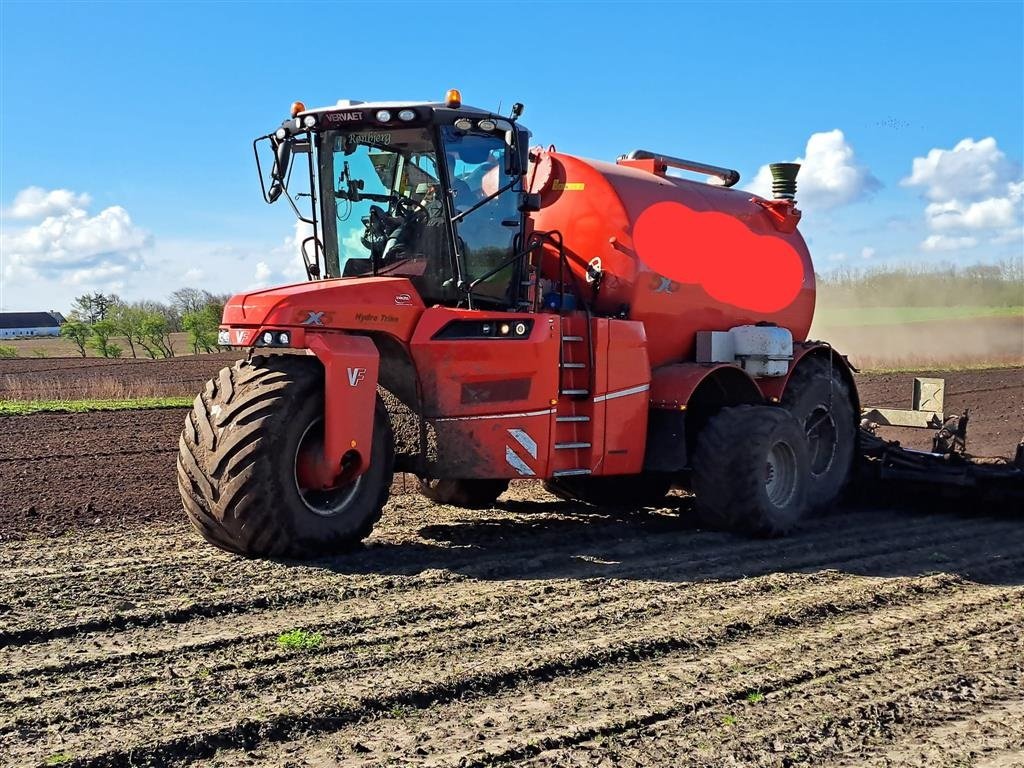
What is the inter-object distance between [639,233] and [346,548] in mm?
3629

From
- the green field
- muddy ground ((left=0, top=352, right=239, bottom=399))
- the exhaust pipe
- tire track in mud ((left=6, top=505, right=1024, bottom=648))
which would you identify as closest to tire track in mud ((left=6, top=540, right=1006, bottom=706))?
tire track in mud ((left=6, top=505, right=1024, bottom=648))

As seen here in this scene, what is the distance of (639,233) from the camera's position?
28.3 feet

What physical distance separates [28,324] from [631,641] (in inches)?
4453

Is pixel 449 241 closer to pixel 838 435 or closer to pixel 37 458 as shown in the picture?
pixel 838 435

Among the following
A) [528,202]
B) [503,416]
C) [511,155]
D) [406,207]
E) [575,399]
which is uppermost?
[511,155]

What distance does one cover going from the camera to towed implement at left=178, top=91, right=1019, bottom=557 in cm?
644

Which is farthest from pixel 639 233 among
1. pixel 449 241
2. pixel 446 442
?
pixel 446 442

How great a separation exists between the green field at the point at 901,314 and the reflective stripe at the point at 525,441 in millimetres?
31583

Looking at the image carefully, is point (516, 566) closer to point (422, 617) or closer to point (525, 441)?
point (525, 441)

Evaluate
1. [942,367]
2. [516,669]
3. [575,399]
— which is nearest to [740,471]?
[575,399]

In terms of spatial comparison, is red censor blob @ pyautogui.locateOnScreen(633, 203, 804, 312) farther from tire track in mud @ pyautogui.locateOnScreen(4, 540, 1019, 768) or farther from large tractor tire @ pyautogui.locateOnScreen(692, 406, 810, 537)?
tire track in mud @ pyautogui.locateOnScreen(4, 540, 1019, 768)

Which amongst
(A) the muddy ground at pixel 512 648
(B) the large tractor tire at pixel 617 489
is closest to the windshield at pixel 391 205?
(A) the muddy ground at pixel 512 648

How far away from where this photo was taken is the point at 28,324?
107 metres

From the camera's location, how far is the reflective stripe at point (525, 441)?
24.3ft
